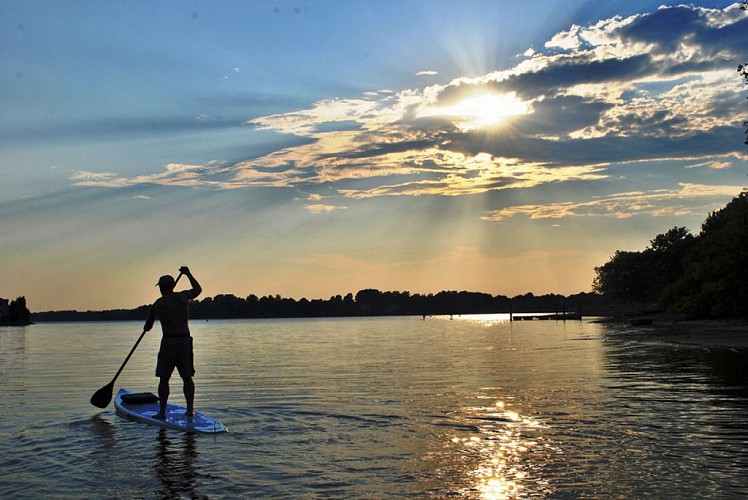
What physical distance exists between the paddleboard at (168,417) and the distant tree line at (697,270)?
5623 cm

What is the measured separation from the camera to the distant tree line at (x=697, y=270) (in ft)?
203

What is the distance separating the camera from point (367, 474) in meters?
10.5

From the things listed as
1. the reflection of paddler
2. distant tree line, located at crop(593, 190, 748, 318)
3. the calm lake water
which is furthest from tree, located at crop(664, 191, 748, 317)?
the reflection of paddler

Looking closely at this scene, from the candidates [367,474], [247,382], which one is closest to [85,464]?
[367,474]

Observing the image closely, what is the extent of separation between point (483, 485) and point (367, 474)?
1885mm

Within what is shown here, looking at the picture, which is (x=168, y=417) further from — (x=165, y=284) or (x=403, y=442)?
(x=403, y=442)

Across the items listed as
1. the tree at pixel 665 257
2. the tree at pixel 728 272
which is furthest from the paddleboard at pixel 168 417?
the tree at pixel 665 257

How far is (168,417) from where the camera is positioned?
607 inches

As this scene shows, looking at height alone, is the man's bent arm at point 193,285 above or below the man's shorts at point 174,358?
above

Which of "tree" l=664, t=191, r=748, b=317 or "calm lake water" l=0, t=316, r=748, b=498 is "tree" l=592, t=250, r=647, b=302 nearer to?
"tree" l=664, t=191, r=748, b=317

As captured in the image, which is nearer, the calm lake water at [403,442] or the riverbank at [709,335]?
the calm lake water at [403,442]

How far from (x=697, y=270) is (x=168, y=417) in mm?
68301

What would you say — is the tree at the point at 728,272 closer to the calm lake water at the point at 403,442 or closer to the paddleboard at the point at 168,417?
the calm lake water at the point at 403,442

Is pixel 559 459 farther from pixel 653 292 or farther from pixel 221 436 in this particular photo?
pixel 653 292
